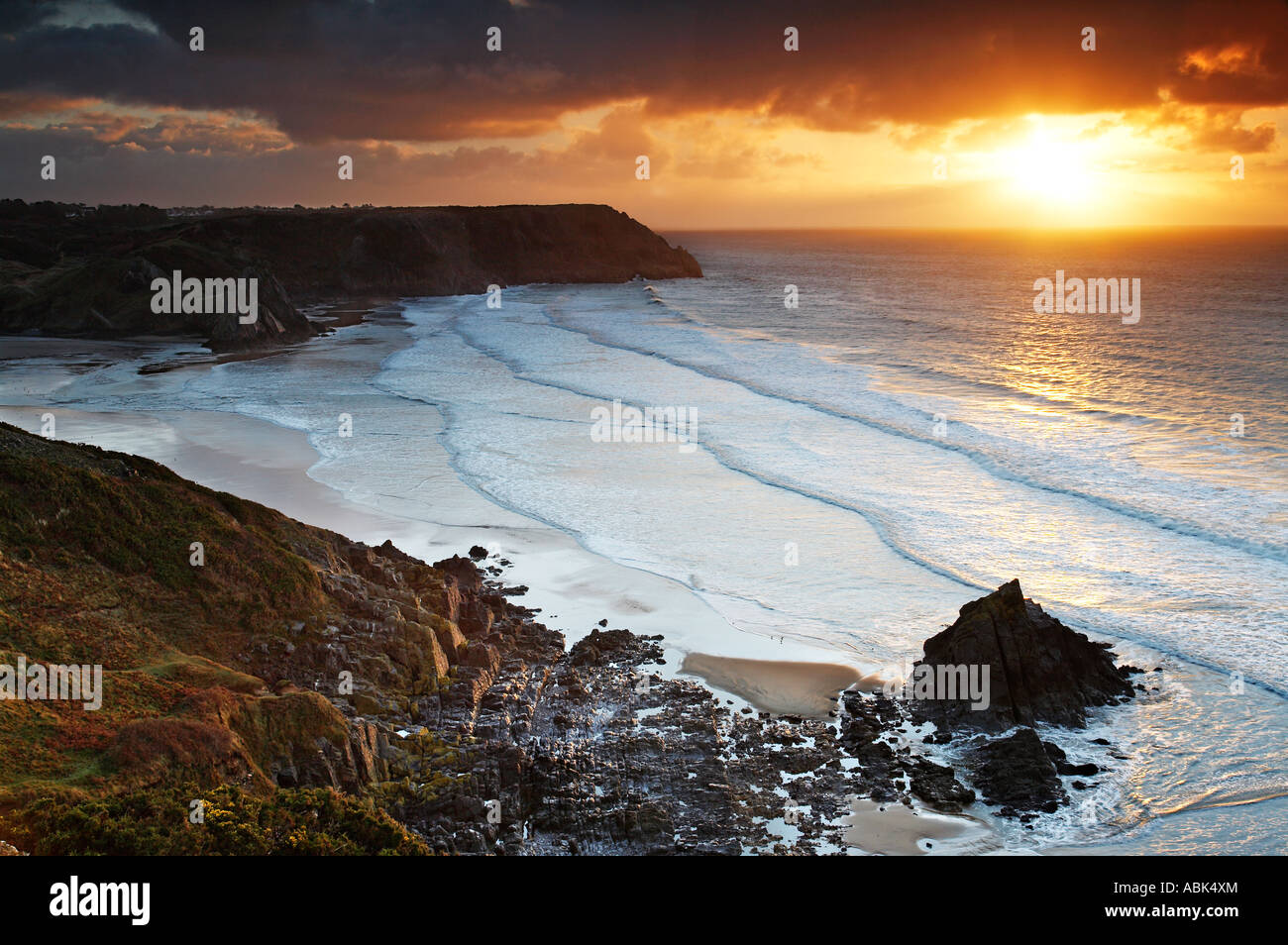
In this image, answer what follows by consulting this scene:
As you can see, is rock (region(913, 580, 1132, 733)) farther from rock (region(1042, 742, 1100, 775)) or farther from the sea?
rock (region(1042, 742, 1100, 775))

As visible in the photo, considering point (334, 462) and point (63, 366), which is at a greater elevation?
point (63, 366)

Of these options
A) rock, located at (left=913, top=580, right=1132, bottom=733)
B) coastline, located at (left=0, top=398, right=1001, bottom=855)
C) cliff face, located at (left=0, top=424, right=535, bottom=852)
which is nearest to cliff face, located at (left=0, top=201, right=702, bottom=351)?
coastline, located at (left=0, top=398, right=1001, bottom=855)

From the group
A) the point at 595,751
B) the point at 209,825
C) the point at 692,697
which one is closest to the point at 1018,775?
the point at 692,697

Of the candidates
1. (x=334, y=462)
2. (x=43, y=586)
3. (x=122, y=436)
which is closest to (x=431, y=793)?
(x=43, y=586)

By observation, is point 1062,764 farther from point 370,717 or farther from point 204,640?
point 204,640

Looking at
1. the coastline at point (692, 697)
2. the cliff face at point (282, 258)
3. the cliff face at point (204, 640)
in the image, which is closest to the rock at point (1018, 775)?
the coastline at point (692, 697)

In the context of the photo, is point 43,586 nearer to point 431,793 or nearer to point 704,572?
point 431,793

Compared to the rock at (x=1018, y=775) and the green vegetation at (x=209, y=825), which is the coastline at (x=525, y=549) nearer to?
the rock at (x=1018, y=775)
